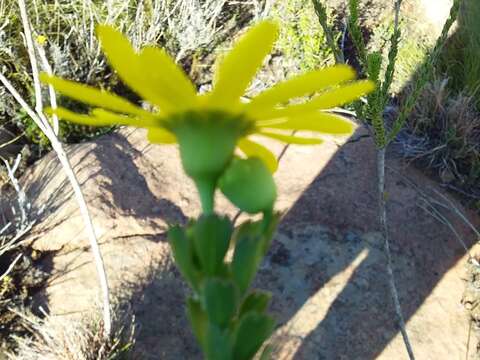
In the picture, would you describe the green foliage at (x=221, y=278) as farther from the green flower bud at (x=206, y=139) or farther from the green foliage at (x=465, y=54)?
the green foliage at (x=465, y=54)

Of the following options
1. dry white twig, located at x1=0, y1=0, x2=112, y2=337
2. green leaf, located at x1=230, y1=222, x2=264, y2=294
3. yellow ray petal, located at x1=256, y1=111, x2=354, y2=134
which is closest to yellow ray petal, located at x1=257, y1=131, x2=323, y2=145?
yellow ray petal, located at x1=256, y1=111, x2=354, y2=134

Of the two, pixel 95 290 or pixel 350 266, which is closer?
pixel 95 290

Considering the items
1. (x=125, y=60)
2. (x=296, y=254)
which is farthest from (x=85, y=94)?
(x=296, y=254)

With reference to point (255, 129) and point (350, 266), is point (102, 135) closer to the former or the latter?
point (350, 266)

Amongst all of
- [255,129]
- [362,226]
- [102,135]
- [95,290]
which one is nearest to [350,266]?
[362,226]

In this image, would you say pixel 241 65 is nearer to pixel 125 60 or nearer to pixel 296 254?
pixel 125 60
